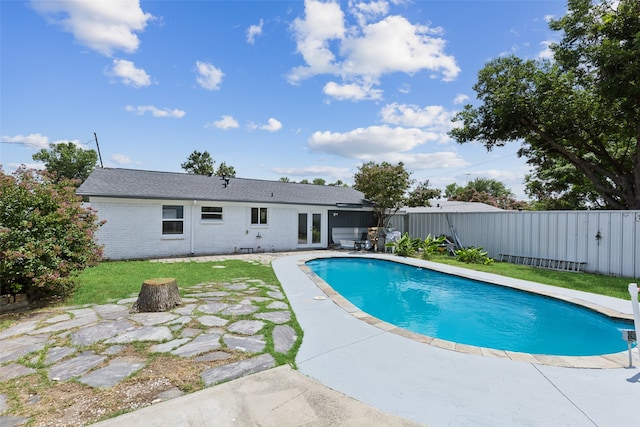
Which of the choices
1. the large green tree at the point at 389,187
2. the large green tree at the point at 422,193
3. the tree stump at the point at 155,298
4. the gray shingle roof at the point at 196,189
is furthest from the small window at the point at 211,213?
the large green tree at the point at 422,193

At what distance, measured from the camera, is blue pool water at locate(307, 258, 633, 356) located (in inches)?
213

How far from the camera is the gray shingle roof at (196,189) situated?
39.9 feet

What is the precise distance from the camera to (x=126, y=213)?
12117 mm

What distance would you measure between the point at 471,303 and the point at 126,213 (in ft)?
42.4

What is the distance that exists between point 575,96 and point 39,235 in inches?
736

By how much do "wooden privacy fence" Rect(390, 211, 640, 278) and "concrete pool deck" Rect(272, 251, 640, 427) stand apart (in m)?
7.78

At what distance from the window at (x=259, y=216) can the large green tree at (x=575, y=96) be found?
11.6 metres

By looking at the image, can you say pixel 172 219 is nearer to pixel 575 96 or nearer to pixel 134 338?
pixel 134 338

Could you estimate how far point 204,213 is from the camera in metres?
13.9

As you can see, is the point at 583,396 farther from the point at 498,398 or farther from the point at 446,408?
the point at 446,408

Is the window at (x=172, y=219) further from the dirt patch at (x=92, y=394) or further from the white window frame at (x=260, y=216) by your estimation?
the dirt patch at (x=92, y=394)

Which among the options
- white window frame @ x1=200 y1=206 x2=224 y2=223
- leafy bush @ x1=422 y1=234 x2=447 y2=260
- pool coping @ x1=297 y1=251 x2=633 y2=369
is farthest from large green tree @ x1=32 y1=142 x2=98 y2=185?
leafy bush @ x1=422 y1=234 x2=447 y2=260

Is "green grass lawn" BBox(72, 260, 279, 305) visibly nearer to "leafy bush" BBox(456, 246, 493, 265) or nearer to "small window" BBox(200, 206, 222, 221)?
"small window" BBox(200, 206, 222, 221)

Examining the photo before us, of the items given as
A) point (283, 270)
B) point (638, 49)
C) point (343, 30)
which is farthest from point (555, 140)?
point (283, 270)
